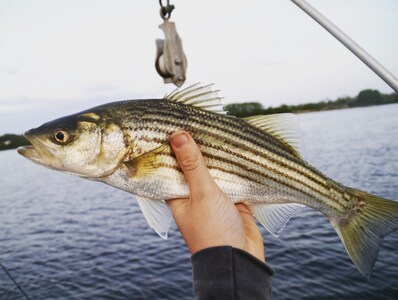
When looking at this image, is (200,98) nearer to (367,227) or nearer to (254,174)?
(254,174)

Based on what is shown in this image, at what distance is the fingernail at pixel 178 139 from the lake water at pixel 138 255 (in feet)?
32.0

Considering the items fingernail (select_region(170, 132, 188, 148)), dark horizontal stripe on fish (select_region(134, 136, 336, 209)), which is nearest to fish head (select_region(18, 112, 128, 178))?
dark horizontal stripe on fish (select_region(134, 136, 336, 209))

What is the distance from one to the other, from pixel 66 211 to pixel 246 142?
2672 centimetres

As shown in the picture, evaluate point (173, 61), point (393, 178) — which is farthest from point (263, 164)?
point (393, 178)

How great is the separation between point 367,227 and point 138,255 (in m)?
14.6

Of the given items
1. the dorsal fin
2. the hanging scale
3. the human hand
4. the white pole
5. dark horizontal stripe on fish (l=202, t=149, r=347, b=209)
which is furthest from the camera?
the hanging scale

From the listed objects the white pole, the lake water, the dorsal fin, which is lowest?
the lake water

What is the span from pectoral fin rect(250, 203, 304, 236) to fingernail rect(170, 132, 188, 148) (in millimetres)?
1167

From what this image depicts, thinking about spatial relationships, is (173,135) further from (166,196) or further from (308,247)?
(308,247)

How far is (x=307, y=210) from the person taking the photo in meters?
19.8

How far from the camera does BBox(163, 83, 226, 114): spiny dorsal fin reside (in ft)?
12.0

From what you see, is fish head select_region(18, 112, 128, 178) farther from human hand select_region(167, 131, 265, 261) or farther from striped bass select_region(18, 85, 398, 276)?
human hand select_region(167, 131, 265, 261)

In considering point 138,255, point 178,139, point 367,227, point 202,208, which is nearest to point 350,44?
point 367,227

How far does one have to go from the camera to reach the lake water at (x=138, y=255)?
40.4ft
